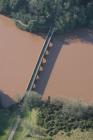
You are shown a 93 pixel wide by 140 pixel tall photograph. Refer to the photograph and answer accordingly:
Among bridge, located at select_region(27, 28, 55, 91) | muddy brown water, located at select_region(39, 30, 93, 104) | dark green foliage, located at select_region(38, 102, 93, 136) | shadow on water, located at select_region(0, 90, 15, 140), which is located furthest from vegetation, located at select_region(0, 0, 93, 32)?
dark green foliage, located at select_region(38, 102, 93, 136)

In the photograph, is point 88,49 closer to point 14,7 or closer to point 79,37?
point 79,37

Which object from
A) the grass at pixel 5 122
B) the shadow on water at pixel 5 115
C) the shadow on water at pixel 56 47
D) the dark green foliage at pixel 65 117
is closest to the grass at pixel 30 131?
the dark green foliage at pixel 65 117

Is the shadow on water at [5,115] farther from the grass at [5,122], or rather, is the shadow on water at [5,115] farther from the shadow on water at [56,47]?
the shadow on water at [56,47]

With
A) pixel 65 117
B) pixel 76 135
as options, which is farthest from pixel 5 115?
pixel 76 135

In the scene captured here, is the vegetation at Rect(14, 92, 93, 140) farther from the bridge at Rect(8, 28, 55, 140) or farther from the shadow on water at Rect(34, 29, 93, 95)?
the shadow on water at Rect(34, 29, 93, 95)

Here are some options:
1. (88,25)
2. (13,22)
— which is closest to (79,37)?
(88,25)
